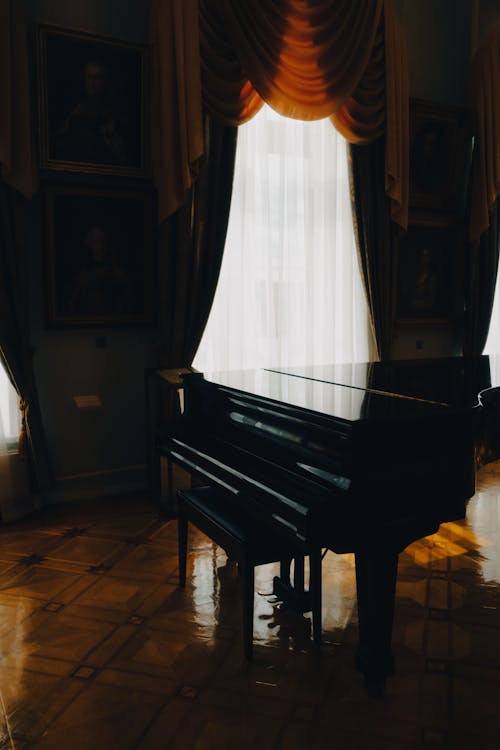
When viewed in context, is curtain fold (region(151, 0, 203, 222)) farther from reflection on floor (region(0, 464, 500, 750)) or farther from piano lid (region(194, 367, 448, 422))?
reflection on floor (region(0, 464, 500, 750))

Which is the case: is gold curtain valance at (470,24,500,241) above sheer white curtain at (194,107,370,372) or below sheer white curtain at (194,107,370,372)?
above

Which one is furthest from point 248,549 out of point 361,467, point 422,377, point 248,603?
point 422,377

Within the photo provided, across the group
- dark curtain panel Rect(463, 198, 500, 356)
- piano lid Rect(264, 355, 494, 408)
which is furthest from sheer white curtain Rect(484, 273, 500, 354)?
piano lid Rect(264, 355, 494, 408)

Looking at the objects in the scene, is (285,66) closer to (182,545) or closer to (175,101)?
(175,101)

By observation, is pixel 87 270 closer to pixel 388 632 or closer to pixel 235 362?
pixel 235 362

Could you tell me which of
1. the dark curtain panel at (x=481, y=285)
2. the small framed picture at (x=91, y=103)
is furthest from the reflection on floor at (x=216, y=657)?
the dark curtain panel at (x=481, y=285)

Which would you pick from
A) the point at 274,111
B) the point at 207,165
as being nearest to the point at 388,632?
the point at 207,165

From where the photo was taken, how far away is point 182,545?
3.31 m

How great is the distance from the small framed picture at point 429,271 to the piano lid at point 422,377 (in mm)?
1748

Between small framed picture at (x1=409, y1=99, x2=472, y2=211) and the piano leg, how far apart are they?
184 inches

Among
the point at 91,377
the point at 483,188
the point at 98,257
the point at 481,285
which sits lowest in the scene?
the point at 91,377

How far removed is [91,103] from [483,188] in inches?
154

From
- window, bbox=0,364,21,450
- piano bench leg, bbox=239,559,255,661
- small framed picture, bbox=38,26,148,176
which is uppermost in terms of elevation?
small framed picture, bbox=38,26,148,176

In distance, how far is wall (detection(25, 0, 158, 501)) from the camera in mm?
4617
